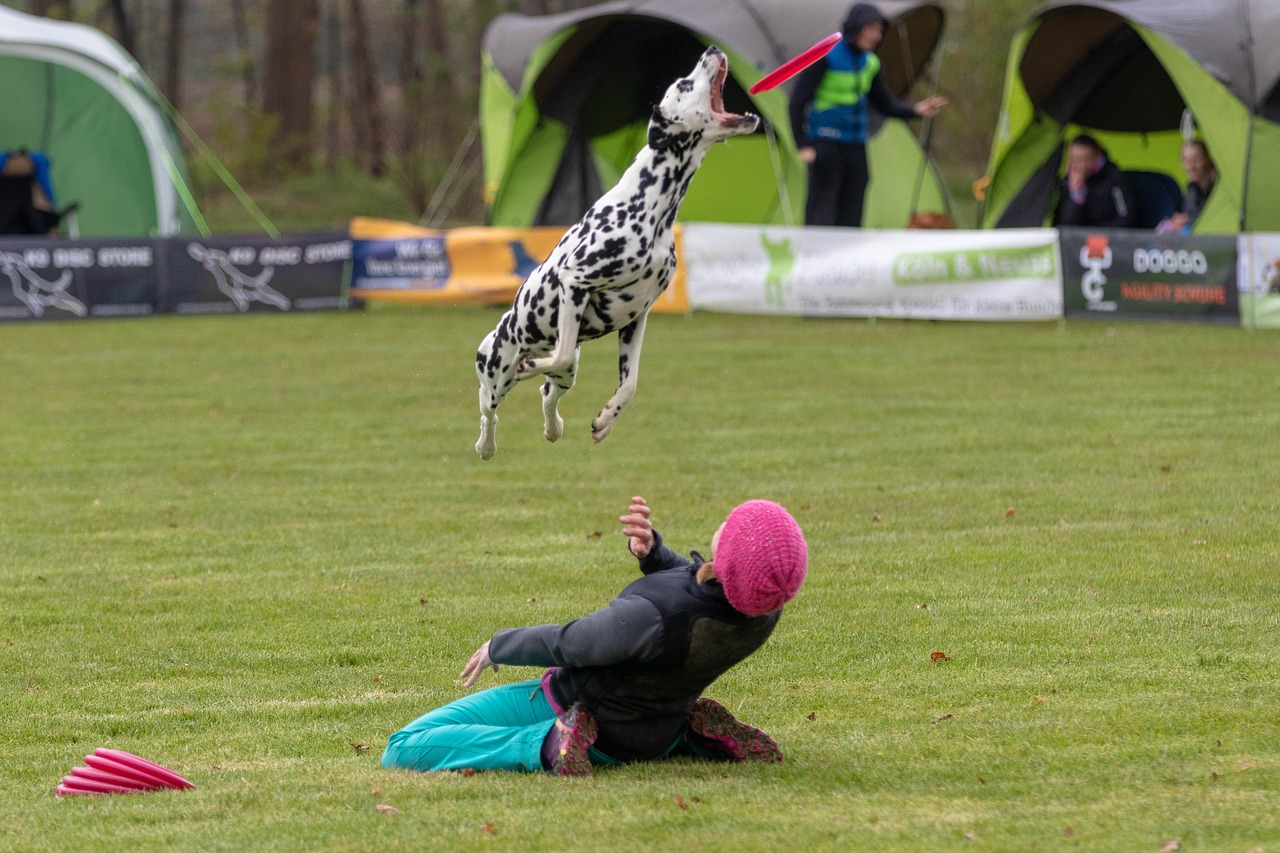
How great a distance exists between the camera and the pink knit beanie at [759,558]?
516 cm

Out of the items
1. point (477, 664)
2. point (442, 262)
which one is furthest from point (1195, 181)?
point (477, 664)

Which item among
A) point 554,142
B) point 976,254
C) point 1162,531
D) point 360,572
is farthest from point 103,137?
point 1162,531

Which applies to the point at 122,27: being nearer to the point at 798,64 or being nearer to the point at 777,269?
the point at 777,269

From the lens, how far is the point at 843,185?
18844 millimetres

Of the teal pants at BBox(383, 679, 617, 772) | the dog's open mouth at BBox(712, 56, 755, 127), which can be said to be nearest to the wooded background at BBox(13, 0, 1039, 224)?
the teal pants at BBox(383, 679, 617, 772)

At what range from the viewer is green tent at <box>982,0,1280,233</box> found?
1819cm

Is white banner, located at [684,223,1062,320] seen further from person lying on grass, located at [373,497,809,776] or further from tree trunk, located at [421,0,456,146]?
tree trunk, located at [421,0,456,146]

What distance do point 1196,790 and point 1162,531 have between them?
467cm

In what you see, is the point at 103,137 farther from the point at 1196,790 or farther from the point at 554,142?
the point at 1196,790

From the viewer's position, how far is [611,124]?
24703 mm

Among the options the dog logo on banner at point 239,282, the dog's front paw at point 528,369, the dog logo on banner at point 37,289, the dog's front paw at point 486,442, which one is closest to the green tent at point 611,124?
the dog logo on banner at point 239,282

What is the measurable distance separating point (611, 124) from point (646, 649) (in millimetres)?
19994

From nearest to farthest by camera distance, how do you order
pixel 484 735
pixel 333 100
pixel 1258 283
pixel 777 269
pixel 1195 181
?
pixel 484 735 < pixel 1258 283 < pixel 1195 181 < pixel 777 269 < pixel 333 100

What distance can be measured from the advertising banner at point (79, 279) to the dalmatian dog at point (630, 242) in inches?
659
